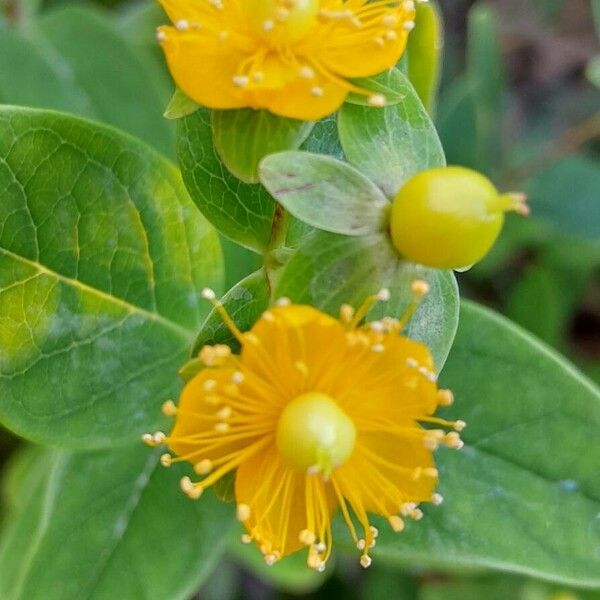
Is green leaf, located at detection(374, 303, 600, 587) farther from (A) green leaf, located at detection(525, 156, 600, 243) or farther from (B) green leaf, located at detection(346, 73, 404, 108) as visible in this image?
(A) green leaf, located at detection(525, 156, 600, 243)

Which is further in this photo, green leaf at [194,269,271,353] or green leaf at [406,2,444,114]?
green leaf at [406,2,444,114]

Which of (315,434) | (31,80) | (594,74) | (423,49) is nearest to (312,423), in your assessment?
(315,434)

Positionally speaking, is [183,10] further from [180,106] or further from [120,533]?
[120,533]

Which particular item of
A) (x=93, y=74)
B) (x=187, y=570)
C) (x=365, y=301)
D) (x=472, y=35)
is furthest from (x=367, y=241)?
(x=472, y=35)

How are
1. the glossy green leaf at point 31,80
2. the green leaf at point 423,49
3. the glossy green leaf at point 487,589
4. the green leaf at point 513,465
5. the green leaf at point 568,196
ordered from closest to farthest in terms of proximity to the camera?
1. the green leaf at point 513,465
2. the green leaf at point 423,49
3. the glossy green leaf at point 31,80
4. the glossy green leaf at point 487,589
5. the green leaf at point 568,196

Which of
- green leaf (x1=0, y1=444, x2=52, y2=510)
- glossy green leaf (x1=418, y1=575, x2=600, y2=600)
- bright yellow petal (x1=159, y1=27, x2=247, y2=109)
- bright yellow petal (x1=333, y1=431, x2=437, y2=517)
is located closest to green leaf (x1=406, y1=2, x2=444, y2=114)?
bright yellow petal (x1=159, y1=27, x2=247, y2=109)

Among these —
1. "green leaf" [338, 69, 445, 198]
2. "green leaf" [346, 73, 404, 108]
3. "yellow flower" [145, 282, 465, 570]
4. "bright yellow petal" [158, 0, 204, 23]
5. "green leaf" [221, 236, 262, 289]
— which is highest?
"bright yellow petal" [158, 0, 204, 23]

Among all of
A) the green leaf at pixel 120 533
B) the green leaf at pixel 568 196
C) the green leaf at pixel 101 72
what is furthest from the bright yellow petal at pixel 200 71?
the green leaf at pixel 568 196

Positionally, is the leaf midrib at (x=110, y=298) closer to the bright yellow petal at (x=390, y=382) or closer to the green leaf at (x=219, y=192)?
the green leaf at (x=219, y=192)
